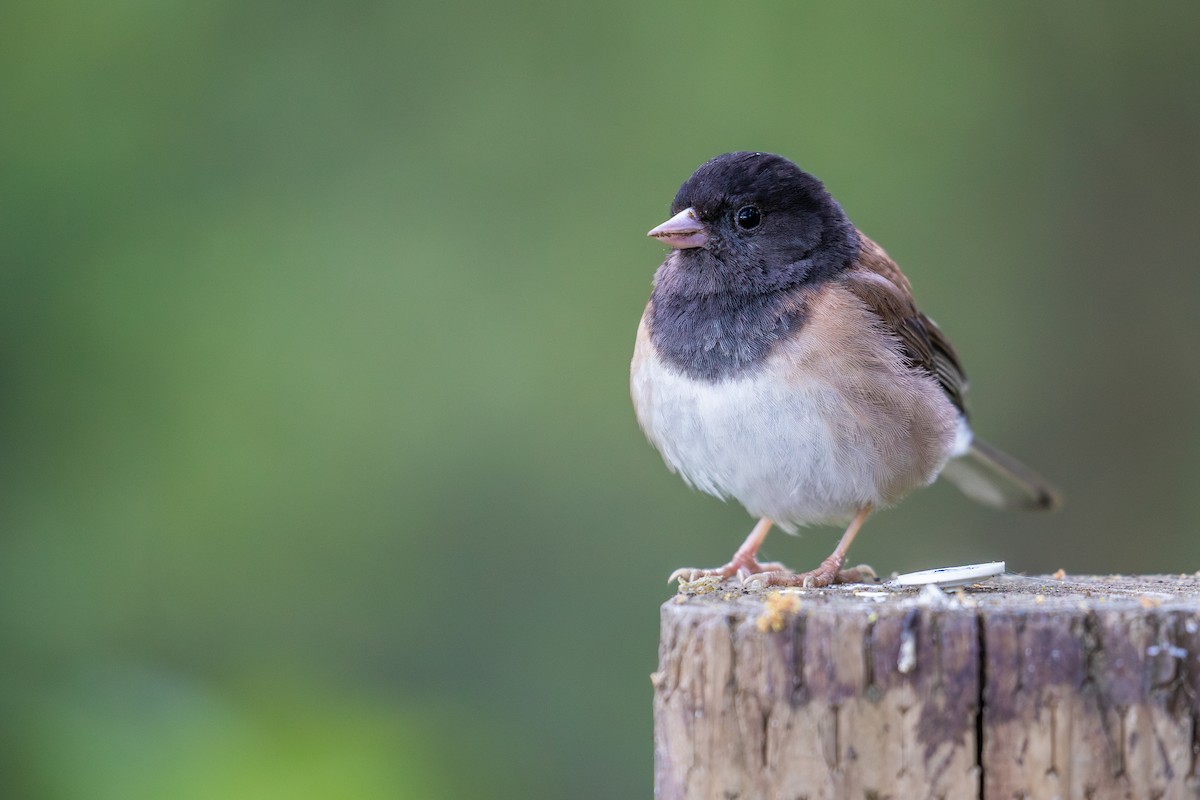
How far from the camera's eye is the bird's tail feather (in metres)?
3.83

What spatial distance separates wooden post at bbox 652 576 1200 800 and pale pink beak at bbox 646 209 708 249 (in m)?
1.46

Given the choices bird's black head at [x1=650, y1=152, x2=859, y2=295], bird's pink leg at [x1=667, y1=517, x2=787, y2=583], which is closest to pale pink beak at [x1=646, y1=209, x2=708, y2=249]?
bird's black head at [x1=650, y1=152, x2=859, y2=295]

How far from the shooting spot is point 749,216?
3123mm

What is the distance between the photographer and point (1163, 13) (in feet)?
17.5

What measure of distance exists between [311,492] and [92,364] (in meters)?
1.11

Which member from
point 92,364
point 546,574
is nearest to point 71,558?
point 92,364

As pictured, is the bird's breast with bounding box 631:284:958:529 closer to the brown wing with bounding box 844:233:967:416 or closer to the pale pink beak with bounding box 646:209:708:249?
the brown wing with bounding box 844:233:967:416

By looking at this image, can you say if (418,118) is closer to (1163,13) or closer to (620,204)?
(620,204)

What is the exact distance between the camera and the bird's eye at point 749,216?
3119 millimetres

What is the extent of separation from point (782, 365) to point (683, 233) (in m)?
0.46

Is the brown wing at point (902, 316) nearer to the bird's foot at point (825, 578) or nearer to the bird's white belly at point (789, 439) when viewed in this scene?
the bird's white belly at point (789, 439)

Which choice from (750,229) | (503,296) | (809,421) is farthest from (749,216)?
(503,296)

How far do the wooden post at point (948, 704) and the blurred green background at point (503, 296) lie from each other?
8.08 feet

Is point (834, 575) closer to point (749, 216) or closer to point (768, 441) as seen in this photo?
point (768, 441)
